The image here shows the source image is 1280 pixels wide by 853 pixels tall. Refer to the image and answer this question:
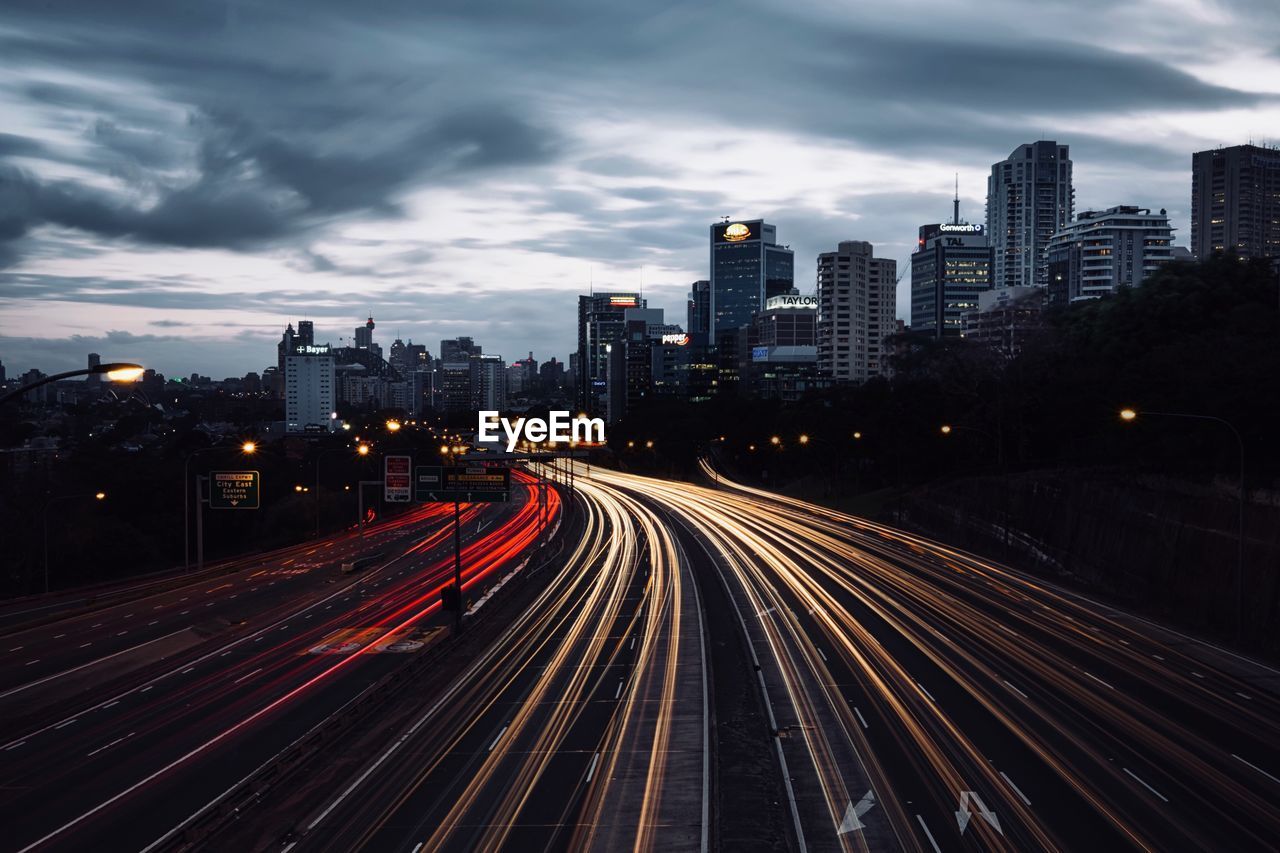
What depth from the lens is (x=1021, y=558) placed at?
72.9 meters

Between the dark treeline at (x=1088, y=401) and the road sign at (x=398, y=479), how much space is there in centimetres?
4289

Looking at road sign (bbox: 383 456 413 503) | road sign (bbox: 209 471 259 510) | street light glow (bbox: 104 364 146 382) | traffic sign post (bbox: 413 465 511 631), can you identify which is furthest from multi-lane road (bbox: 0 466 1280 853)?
street light glow (bbox: 104 364 146 382)

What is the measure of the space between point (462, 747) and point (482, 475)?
2929cm

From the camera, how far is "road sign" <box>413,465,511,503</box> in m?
57.1

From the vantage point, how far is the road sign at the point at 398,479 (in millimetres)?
58844

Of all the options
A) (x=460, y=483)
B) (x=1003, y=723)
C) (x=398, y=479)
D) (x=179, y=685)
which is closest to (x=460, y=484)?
(x=460, y=483)

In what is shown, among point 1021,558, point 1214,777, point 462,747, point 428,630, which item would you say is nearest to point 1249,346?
point 1021,558

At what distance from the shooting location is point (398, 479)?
194ft

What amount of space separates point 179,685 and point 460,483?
21.1 meters

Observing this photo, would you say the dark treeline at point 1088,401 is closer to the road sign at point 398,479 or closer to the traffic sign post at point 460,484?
the traffic sign post at point 460,484

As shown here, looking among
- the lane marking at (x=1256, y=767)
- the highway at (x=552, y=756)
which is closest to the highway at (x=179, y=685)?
the highway at (x=552, y=756)

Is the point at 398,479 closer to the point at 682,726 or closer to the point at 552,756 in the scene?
the point at 682,726

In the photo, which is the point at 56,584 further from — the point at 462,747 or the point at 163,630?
the point at 462,747

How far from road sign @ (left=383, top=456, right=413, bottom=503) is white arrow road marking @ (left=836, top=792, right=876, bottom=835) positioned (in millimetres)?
38803
